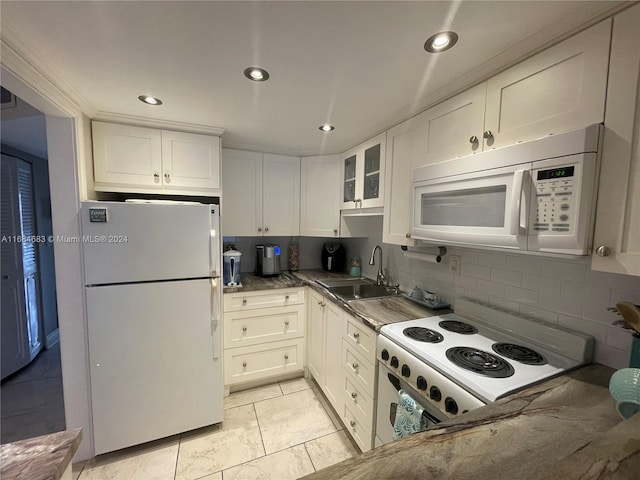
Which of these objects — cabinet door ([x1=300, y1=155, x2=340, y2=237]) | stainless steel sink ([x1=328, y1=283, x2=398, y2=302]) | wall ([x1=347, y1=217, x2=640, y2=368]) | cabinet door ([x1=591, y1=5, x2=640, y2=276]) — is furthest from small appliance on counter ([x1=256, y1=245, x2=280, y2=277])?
cabinet door ([x1=591, y1=5, x2=640, y2=276])

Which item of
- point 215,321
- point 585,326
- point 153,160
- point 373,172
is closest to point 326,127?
point 373,172

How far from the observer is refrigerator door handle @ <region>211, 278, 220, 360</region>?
1.86 metres

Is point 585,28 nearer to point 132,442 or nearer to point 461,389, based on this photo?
point 461,389

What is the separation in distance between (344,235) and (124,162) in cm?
186

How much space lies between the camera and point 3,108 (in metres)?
1.73

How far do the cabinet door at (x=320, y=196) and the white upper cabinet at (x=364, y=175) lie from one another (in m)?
0.11

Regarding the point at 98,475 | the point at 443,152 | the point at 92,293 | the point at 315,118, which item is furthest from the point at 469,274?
the point at 98,475

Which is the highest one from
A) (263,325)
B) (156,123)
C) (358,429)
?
(156,123)

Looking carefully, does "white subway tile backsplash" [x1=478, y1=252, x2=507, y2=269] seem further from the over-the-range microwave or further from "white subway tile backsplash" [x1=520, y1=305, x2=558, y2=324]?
the over-the-range microwave

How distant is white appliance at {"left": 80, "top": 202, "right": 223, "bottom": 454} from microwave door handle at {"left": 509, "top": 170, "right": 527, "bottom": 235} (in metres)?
1.69

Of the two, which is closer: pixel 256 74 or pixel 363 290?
pixel 256 74

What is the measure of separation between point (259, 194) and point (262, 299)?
1010mm

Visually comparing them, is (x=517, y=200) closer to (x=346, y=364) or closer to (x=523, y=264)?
(x=523, y=264)

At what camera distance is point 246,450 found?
5.87 feet
